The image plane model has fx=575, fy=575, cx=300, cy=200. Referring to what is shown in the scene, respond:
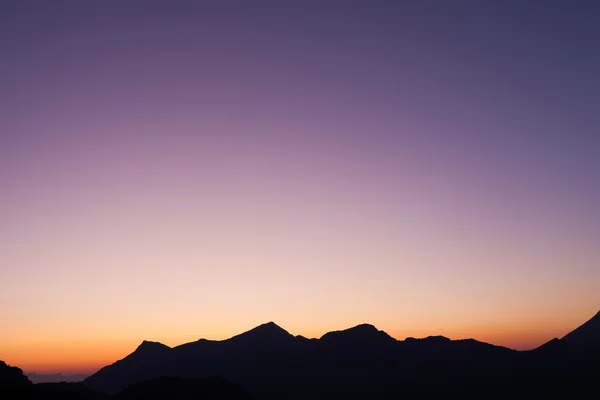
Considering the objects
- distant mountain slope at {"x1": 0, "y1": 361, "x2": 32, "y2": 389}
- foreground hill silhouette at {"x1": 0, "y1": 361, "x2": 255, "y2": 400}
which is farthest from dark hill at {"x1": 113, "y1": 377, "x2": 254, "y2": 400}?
distant mountain slope at {"x1": 0, "y1": 361, "x2": 32, "y2": 389}

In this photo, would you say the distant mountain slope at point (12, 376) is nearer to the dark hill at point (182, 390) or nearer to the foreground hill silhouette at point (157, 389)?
the foreground hill silhouette at point (157, 389)

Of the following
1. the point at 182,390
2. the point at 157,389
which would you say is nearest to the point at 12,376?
the point at 157,389

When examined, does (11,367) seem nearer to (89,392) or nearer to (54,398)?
(89,392)

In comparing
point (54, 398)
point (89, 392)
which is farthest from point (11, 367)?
point (54, 398)

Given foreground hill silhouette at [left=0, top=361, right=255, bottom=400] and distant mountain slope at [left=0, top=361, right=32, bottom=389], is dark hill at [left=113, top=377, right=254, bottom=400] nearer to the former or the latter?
foreground hill silhouette at [left=0, top=361, right=255, bottom=400]

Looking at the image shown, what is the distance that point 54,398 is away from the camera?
284 feet

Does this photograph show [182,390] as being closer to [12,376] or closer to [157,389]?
[157,389]

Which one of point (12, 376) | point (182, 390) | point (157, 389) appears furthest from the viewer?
point (182, 390)

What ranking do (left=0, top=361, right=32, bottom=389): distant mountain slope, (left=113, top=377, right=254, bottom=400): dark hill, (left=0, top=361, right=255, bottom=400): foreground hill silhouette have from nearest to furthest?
1. (left=0, top=361, right=32, bottom=389): distant mountain slope
2. (left=0, top=361, right=255, bottom=400): foreground hill silhouette
3. (left=113, top=377, right=254, bottom=400): dark hill

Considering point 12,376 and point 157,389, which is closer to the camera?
point 12,376

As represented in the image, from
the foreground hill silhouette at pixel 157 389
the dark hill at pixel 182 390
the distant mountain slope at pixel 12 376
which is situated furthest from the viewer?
the dark hill at pixel 182 390

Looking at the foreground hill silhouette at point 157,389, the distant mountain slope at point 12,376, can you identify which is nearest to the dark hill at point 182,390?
the foreground hill silhouette at point 157,389

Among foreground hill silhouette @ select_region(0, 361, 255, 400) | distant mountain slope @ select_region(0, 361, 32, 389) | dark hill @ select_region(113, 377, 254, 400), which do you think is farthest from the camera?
dark hill @ select_region(113, 377, 254, 400)

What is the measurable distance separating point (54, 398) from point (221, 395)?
50535 mm
